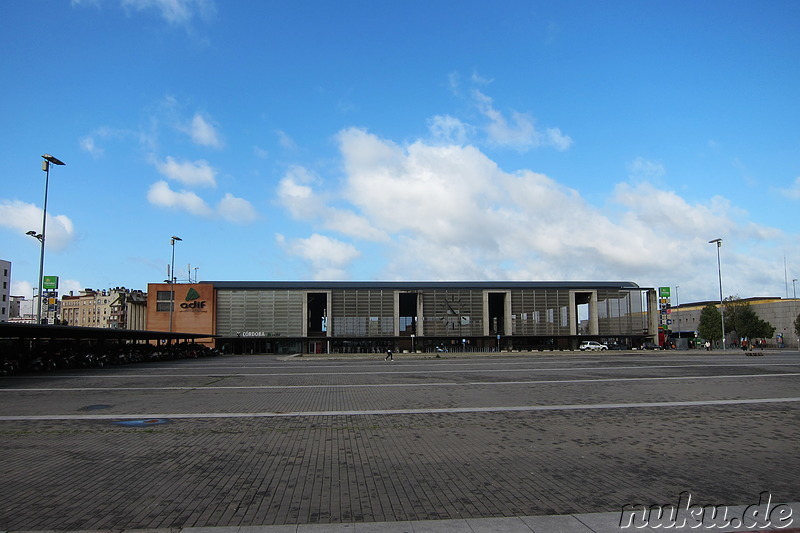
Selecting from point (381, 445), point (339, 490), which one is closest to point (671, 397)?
point (381, 445)

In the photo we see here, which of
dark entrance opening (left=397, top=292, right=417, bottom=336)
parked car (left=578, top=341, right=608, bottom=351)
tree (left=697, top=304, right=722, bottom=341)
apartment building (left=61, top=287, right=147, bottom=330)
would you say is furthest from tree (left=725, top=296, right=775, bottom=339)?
apartment building (left=61, top=287, right=147, bottom=330)

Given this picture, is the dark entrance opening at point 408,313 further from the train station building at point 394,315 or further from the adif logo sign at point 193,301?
the adif logo sign at point 193,301

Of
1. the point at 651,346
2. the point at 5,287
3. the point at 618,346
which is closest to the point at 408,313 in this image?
the point at 618,346

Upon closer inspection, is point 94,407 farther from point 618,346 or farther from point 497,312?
point 497,312

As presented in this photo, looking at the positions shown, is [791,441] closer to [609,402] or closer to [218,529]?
[609,402]

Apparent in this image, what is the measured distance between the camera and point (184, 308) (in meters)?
84.1

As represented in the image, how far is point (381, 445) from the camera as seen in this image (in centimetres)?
1043

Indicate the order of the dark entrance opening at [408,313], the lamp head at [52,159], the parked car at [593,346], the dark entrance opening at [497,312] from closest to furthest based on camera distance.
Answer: the lamp head at [52,159] → the parked car at [593,346] → the dark entrance opening at [408,313] → the dark entrance opening at [497,312]

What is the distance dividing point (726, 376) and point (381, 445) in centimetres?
2198

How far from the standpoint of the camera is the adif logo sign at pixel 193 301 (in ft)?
276

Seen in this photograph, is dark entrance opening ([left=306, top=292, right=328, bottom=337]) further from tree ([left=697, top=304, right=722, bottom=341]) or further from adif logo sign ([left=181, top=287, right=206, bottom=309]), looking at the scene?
tree ([left=697, top=304, right=722, bottom=341])

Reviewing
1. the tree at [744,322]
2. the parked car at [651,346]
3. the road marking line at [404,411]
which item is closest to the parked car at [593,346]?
the parked car at [651,346]

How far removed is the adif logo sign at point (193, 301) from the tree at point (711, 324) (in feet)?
279

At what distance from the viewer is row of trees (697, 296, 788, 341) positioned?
84.1 meters
